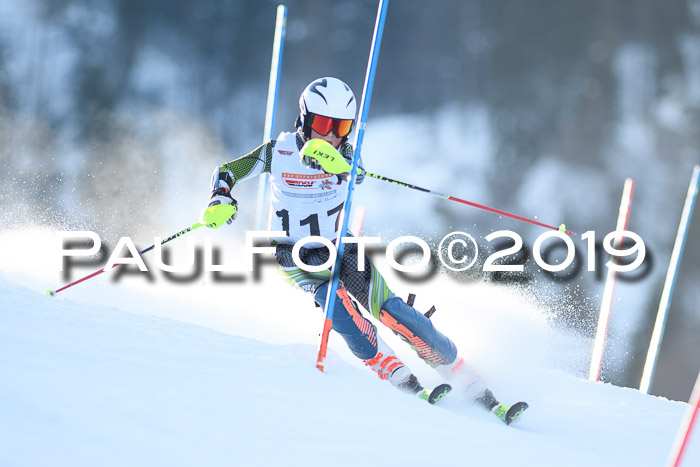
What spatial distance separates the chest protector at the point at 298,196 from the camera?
2.46 m

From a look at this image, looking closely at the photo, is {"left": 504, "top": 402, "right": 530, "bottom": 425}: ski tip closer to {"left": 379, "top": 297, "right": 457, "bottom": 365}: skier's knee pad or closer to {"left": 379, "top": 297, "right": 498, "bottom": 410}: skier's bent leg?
{"left": 379, "top": 297, "right": 498, "bottom": 410}: skier's bent leg

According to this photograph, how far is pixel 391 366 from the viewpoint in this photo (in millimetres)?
2359

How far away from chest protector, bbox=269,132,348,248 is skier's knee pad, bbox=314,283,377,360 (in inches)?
9.6

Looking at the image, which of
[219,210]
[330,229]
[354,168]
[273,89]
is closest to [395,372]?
[330,229]

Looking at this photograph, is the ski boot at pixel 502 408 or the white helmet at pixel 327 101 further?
the white helmet at pixel 327 101

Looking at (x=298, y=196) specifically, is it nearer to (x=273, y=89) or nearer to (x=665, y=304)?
(x=273, y=89)

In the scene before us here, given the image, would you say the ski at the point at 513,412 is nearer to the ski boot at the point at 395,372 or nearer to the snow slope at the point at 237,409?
the snow slope at the point at 237,409

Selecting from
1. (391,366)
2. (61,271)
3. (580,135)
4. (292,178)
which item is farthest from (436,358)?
(580,135)

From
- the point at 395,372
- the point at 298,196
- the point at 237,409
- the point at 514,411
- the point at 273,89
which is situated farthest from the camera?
the point at 273,89

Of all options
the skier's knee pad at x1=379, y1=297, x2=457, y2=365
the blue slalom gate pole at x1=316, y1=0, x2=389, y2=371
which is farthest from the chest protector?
the skier's knee pad at x1=379, y1=297, x2=457, y2=365

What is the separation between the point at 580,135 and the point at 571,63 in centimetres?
108

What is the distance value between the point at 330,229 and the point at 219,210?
0.46 meters

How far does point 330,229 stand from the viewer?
2.55 m

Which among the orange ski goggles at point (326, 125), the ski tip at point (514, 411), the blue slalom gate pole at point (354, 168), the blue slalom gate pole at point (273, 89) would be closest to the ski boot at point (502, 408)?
the ski tip at point (514, 411)
